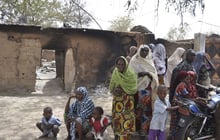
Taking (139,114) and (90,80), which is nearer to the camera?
(139,114)

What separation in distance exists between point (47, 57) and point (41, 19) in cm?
312

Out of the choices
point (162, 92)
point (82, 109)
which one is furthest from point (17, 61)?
point (162, 92)

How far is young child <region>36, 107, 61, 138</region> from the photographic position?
5.04 metres

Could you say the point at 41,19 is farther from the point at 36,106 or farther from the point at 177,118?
the point at 177,118

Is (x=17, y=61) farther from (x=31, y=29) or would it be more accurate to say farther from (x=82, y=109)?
(x=82, y=109)

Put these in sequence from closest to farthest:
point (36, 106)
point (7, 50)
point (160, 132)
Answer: point (160, 132)
point (36, 106)
point (7, 50)

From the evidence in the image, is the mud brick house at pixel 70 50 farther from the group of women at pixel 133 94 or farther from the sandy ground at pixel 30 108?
the group of women at pixel 133 94

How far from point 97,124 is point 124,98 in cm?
59

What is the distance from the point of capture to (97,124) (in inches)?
186

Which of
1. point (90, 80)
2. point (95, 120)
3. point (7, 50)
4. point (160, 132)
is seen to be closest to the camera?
point (160, 132)

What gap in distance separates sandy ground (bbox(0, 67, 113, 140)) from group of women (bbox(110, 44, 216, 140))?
2.49ft

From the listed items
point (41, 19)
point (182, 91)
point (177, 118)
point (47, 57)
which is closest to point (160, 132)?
point (177, 118)

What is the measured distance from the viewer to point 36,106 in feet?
27.1

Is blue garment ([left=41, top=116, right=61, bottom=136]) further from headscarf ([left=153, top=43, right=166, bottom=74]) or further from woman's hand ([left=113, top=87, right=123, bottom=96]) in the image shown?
headscarf ([left=153, top=43, right=166, bottom=74])
